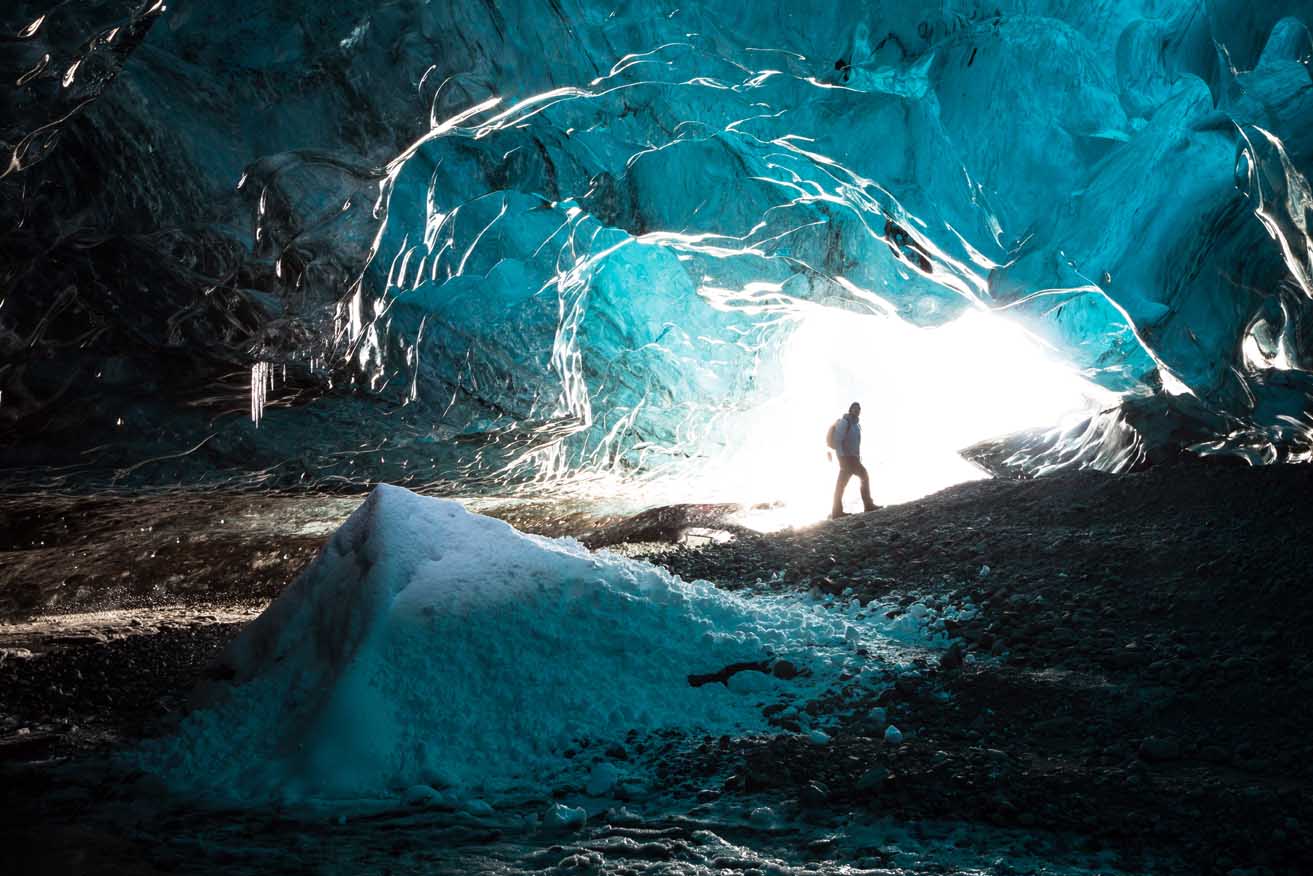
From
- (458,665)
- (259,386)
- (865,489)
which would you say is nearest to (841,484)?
(865,489)

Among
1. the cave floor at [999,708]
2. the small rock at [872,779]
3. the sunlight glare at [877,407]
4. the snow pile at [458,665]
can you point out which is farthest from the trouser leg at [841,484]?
the small rock at [872,779]

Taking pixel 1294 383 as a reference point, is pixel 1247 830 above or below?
below

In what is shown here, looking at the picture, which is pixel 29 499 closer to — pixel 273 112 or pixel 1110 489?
pixel 273 112

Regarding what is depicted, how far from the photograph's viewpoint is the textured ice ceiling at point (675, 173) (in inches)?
217

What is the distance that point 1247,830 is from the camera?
102 inches

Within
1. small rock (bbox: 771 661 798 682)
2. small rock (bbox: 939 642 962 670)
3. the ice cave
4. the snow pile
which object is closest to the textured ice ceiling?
the ice cave

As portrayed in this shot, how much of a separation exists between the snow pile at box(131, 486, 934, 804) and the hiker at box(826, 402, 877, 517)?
4.19 meters

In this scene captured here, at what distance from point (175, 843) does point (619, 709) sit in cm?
161

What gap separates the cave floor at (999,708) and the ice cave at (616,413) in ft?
0.09

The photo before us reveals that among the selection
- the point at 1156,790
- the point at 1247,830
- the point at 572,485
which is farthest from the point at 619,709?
the point at 572,485

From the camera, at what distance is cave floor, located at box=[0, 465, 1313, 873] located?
2.71m

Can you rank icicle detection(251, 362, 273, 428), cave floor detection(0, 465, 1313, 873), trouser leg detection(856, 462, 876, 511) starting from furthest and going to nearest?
trouser leg detection(856, 462, 876, 511), icicle detection(251, 362, 273, 428), cave floor detection(0, 465, 1313, 873)

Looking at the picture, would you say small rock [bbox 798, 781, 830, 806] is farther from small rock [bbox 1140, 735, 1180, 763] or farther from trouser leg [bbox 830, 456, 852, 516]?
trouser leg [bbox 830, 456, 852, 516]

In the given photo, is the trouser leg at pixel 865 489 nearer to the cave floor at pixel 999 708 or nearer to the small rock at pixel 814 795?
the cave floor at pixel 999 708
